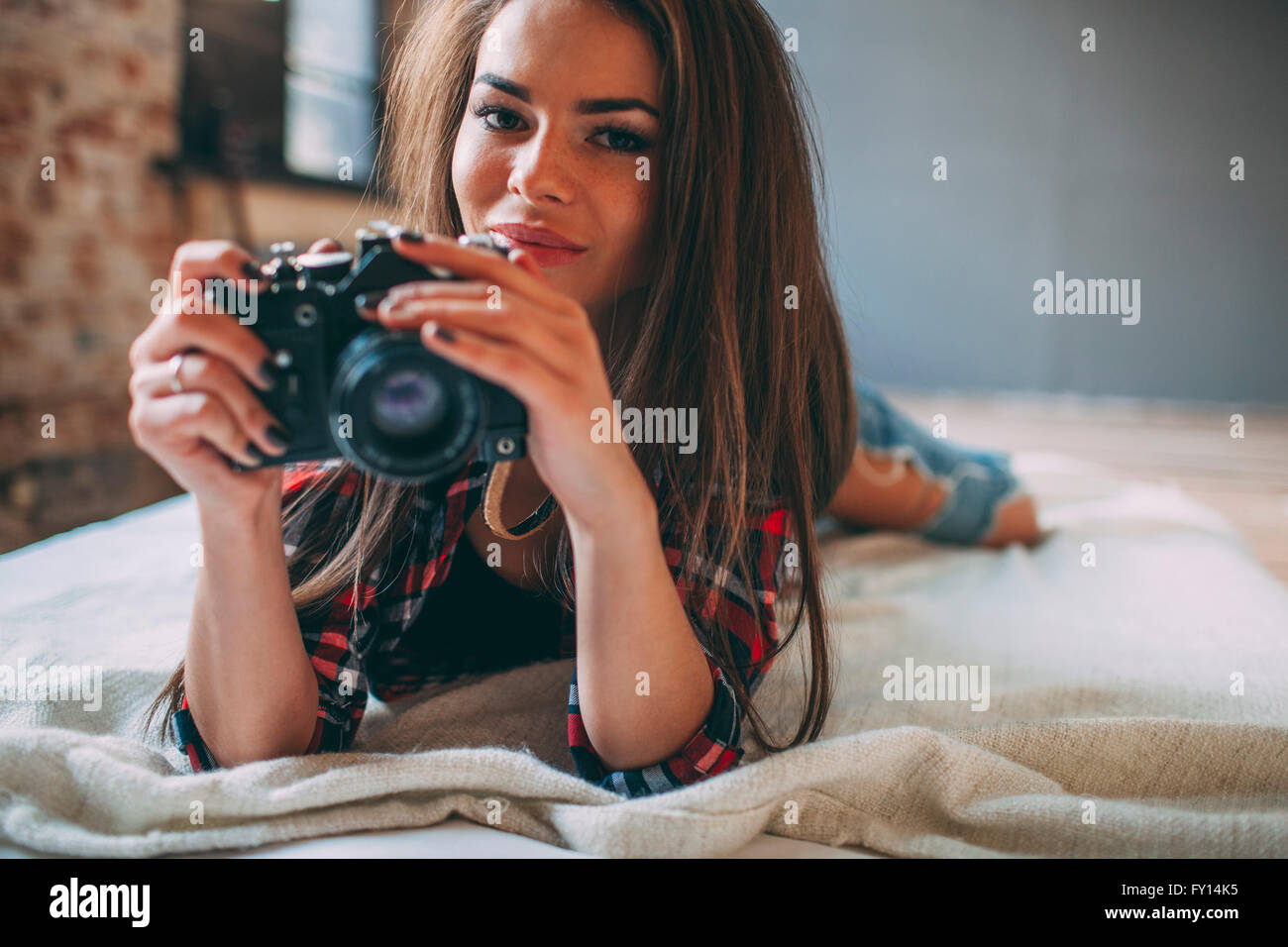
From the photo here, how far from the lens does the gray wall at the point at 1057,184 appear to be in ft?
13.6

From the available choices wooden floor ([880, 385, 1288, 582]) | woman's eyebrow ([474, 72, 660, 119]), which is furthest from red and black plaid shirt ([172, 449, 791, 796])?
wooden floor ([880, 385, 1288, 582])

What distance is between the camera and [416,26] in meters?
1.08

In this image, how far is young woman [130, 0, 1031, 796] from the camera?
627 millimetres

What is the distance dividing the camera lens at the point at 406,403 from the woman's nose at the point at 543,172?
27 centimetres

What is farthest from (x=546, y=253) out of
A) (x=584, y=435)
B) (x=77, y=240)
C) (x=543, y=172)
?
(x=77, y=240)

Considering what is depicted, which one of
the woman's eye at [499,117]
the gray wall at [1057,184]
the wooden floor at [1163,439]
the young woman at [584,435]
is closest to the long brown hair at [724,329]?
the young woman at [584,435]

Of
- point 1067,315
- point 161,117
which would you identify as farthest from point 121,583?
point 1067,315

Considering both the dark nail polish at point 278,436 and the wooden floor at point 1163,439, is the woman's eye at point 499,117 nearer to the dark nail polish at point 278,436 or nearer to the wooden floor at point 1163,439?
the dark nail polish at point 278,436

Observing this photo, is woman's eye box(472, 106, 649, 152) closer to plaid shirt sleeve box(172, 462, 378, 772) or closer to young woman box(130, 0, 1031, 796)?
young woman box(130, 0, 1031, 796)

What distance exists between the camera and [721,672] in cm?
79

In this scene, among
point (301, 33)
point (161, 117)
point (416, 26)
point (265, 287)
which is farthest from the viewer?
point (301, 33)
